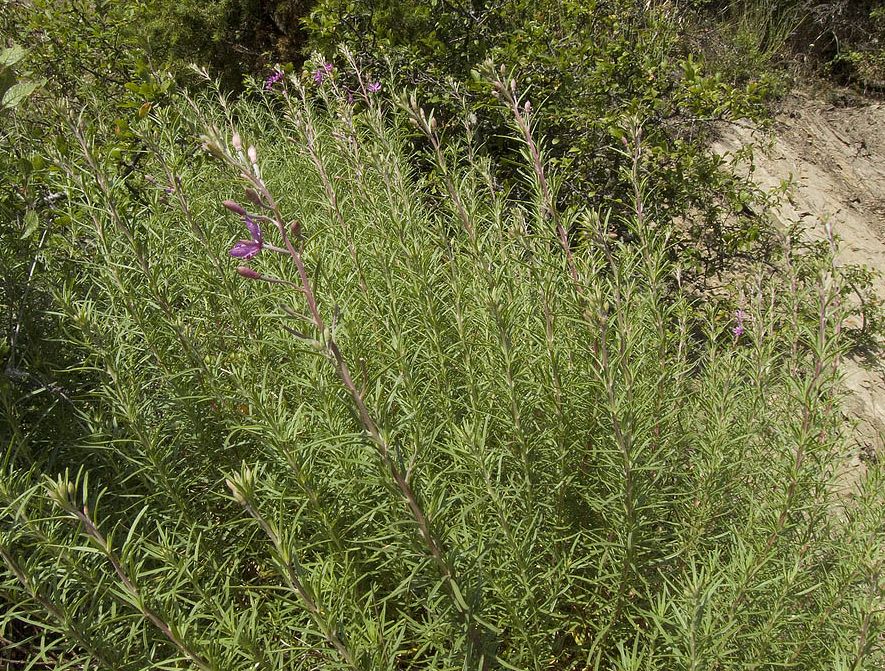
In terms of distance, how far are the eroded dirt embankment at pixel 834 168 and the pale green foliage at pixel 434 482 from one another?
3712 millimetres

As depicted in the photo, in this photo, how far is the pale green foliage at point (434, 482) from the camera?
5.33 ft

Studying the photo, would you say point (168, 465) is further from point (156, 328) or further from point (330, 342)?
point (330, 342)

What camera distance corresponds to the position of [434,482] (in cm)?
162

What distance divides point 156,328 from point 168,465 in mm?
504

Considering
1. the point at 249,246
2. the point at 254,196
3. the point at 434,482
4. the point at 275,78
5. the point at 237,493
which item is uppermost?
the point at 254,196

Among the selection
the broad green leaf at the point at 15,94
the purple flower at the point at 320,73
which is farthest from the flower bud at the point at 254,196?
the purple flower at the point at 320,73

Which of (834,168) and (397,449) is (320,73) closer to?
(397,449)

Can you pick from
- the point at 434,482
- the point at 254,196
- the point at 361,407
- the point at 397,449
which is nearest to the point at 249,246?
the point at 254,196

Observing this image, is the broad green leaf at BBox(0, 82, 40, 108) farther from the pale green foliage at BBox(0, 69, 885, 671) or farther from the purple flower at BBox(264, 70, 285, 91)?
the purple flower at BBox(264, 70, 285, 91)

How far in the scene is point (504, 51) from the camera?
15.8 ft

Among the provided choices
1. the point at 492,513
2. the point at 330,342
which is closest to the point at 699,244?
the point at 492,513

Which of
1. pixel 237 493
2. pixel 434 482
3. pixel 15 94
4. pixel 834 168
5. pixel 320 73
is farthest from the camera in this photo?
pixel 834 168

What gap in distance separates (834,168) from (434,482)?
24.6 ft

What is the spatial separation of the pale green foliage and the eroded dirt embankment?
12.2ft
